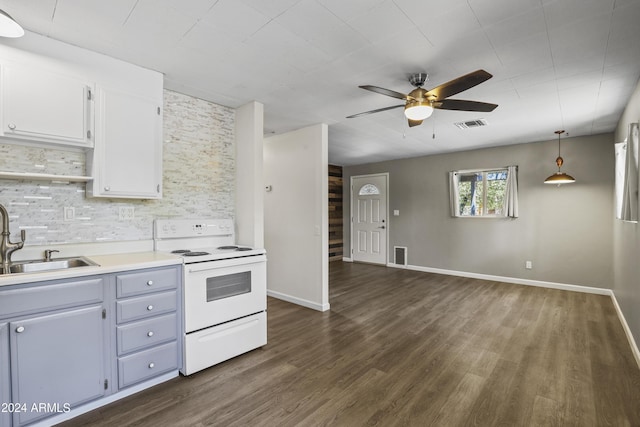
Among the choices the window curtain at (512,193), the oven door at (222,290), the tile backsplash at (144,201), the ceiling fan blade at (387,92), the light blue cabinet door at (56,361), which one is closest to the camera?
the light blue cabinet door at (56,361)

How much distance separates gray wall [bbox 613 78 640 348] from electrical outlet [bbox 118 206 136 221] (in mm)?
4359

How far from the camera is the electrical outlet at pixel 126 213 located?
102 inches

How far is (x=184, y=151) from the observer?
2994 millimetres

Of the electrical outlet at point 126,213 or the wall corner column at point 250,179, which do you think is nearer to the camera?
the electrical outlet at point 126,213

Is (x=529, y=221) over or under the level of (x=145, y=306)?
over

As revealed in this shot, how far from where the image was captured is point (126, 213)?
2.61 meters

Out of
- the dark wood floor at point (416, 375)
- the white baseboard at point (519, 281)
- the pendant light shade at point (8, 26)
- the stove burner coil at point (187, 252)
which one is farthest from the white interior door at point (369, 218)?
the pendant light shade at point (8, 26)

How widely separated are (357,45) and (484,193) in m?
4.55

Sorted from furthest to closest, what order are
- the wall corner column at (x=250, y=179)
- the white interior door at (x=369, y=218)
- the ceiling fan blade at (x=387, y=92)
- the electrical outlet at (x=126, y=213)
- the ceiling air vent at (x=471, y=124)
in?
1. the white interior door at (x=369, y=218)
2. the ceiling air vent at (x=471, y=124)
3. the wall corner column at (x=250, y=179)
4. the electrical outlet at (x=126, y=213)
5. the ceiling fan blade at (x=387, y=92)

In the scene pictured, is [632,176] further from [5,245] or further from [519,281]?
[5,245]

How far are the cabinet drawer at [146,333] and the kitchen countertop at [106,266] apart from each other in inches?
15.9

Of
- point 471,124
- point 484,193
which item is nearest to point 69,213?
point 471,124

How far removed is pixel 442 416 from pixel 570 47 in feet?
8.80

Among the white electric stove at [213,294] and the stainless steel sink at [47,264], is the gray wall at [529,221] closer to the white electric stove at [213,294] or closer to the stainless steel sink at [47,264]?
the white electric stove at [213,294]
